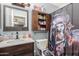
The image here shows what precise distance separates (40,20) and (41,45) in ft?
0.89

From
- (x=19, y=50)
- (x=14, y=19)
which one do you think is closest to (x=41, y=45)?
(x=19, y=50)

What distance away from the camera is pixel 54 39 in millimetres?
1671

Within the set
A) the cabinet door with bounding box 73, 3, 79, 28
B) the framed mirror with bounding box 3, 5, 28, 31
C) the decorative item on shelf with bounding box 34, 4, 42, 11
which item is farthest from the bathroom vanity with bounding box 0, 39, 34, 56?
the cabinet door with bounding box 73, 3, 79, 28

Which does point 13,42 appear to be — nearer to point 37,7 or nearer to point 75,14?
point 37,7

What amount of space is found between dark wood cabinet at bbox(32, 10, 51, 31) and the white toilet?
0.42 feet

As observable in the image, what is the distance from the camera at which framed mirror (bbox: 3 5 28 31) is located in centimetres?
161

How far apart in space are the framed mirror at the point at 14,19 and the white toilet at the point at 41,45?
21cm

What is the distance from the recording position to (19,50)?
163 cm

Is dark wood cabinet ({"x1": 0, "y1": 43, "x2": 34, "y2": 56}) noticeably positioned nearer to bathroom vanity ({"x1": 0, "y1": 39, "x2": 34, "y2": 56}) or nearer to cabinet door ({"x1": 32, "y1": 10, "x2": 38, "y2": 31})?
bathroom vanity ({"x1": 0, "y1": 39, "x2": 34, "y2": 56})

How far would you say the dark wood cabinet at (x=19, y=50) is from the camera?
160 centimetres

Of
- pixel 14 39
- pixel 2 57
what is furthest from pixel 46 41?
pixel 2 57

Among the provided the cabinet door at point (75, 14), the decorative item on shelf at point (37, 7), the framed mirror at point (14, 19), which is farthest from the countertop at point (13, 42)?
the cabinet door at point (75, 14)

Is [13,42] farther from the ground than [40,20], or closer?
closer

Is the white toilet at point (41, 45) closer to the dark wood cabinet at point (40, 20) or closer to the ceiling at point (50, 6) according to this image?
the dark wood cabinet at point (40, 20)
